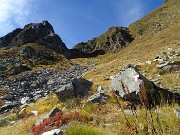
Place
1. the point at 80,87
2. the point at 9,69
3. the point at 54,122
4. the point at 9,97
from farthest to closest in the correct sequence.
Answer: the point at 9,69
the point at 9,97
the point at 80,87
the point at 54,122

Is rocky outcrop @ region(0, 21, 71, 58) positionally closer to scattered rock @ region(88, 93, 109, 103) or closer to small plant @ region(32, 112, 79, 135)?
scattered rock @ region(88, 93, 109, 103)

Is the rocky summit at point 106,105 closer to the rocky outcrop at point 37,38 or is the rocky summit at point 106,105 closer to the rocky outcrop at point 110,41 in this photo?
the rocky outcrop at point 37,38

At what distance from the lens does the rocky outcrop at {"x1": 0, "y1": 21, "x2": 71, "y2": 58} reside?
103250 mm

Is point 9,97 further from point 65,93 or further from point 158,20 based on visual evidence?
point 158,20

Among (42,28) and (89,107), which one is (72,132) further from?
(42,28)

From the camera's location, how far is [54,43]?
110250mm

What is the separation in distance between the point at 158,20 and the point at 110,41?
27.9m

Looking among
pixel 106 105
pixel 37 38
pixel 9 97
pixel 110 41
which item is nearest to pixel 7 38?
pixel 37 38

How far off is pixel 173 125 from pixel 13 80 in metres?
38.1

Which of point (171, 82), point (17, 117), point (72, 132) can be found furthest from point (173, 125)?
point (17, 117)

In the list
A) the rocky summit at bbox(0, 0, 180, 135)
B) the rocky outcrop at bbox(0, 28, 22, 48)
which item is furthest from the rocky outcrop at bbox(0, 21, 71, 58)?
the rocky summit at bbox(0, 0, 180, 135)

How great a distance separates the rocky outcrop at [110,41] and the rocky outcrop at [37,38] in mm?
42279

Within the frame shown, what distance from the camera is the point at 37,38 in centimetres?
10725

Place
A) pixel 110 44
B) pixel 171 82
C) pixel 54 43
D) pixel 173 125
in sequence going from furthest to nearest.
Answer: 1. pixel 110 44
2. pixel 54 43
3. pixel 171 82
4. pixel 173 125
